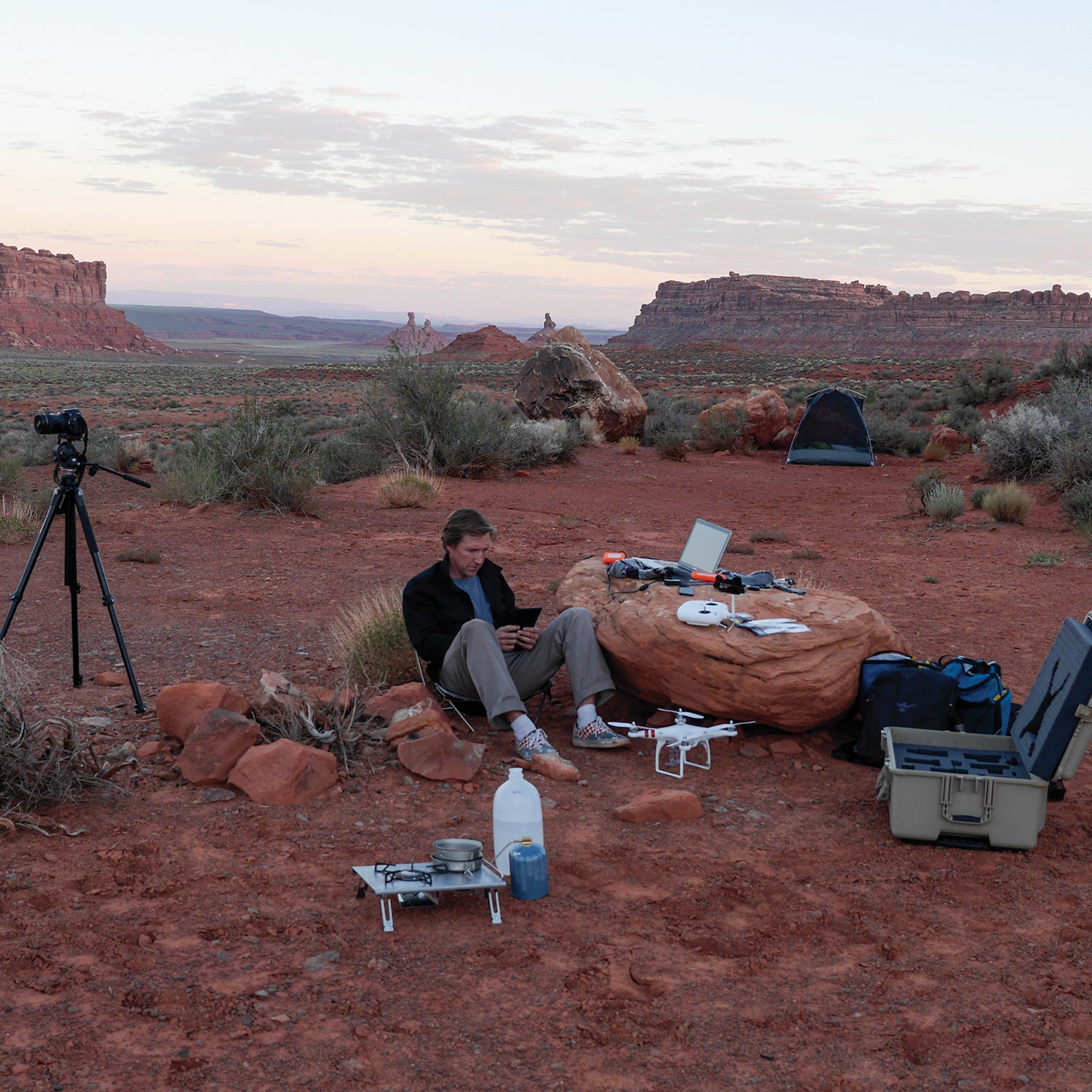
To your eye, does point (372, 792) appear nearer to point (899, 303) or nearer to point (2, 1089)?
point (2, 1089)

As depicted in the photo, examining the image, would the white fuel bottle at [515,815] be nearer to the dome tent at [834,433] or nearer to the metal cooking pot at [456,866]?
the metal cooking pot at [456,866]

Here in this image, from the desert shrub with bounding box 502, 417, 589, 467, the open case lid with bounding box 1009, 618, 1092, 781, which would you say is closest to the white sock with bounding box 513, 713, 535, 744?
the open case lid with bounding box 1009, 618, 1092, 781

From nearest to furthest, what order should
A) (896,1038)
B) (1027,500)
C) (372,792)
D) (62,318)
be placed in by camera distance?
(896,1038) → (372,792) → (1027,500) → (62,318)

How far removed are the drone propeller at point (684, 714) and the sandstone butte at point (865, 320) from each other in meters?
61.3

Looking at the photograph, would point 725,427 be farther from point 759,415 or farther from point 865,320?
point 865,320

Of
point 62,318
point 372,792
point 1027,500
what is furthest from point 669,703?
point 62,318

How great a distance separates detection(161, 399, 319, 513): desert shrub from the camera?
1202 centimetres

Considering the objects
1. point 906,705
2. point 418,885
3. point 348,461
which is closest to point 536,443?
point 348,461

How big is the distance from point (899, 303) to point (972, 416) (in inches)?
2650

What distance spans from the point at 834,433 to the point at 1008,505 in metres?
7.83

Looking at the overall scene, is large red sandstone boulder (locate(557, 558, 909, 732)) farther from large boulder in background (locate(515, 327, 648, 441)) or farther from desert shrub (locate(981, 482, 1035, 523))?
large boulder in background (locate(515, 327, 648, 441))

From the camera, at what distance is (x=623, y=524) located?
1234 centimetres

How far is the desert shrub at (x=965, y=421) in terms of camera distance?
21188 mm

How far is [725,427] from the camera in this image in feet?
68.8
